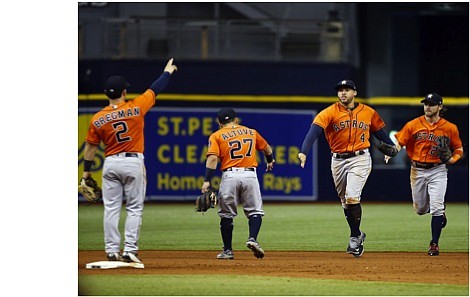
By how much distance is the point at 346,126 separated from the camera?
10.1m

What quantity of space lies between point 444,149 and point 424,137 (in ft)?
0.84

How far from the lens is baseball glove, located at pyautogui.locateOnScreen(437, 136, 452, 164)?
1056cm

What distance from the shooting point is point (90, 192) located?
919 cm

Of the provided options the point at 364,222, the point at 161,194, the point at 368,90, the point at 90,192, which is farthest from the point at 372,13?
the point at 90,192

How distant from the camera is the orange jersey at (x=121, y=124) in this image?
8.53 m

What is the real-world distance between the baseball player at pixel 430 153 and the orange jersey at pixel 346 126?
2.02ft

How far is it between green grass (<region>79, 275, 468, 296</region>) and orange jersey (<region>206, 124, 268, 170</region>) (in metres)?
1.61

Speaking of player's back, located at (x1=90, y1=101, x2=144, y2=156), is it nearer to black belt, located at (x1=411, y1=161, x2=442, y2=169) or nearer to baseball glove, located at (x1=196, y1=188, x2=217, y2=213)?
baseball glove, located at (x1=196, y1=188, x2=217, y2=213)

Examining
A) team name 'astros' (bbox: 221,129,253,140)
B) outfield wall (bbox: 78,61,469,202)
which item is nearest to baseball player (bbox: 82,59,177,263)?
team name 'astros' (bbox: 221,129,253,140)

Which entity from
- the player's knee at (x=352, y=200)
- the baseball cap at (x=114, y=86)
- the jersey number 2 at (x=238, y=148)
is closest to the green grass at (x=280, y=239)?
the player's knee at (x=352, y=200)

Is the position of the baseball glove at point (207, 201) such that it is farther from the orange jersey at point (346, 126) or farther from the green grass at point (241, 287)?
the green grass at point (241, 287)

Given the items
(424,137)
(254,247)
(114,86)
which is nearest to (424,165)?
(424,137)
